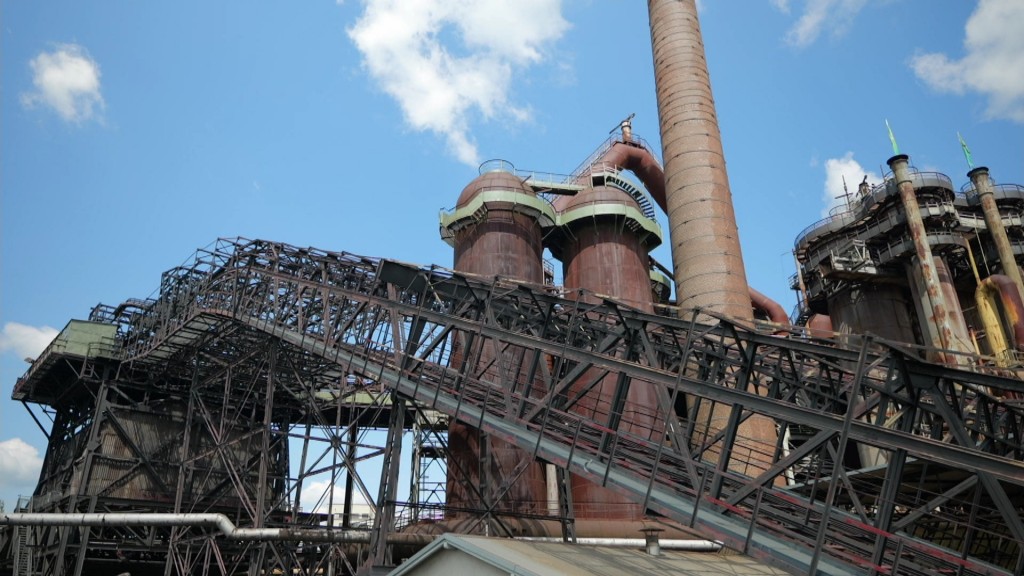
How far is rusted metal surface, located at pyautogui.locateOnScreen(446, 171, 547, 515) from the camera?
2064cm

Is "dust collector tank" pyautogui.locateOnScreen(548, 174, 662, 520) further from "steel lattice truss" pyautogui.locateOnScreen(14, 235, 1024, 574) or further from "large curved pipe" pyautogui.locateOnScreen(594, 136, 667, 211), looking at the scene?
"large curved pipe" pyautogui.locateOnScreen(594, 136, 667, 211)

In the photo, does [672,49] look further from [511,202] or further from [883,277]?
[883,277]

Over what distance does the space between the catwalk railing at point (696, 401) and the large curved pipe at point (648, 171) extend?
12.8 meters

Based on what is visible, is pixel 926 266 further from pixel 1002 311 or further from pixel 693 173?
pixel 693 173

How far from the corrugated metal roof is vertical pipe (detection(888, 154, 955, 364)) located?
677 inches

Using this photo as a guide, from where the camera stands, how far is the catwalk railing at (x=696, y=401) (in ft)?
29.4

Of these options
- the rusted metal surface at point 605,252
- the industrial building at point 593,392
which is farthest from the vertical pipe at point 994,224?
the rusted metal surface at point 605,252

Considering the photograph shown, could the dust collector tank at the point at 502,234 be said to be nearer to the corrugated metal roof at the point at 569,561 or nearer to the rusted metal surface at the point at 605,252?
the rusted metal surface at the point at 605,252

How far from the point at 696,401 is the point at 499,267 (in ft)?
42.0

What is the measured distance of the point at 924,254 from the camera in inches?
1090

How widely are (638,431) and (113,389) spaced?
19.4 metres

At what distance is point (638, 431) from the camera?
2184cm

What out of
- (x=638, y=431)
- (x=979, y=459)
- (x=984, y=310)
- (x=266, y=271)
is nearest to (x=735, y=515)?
(x=979, y=459)

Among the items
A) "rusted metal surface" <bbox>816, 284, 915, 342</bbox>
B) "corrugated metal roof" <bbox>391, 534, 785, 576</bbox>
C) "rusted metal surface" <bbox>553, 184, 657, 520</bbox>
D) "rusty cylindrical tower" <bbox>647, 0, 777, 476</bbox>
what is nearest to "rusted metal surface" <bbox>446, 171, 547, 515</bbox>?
"rusted metal surface" <bbox>553, 184, 657, 520</bbox>
